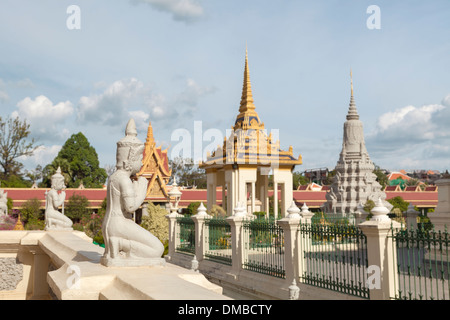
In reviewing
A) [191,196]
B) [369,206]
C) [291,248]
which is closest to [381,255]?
[291,248]

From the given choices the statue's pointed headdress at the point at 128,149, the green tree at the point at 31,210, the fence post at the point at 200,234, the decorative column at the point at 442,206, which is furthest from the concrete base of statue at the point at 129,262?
the green tree at the point at 31,210

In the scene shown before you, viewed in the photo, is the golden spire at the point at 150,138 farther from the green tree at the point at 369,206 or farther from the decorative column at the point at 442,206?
the decorative column at the point at 442,206

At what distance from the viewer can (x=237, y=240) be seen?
40.6 ft

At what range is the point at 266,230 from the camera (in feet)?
37.0

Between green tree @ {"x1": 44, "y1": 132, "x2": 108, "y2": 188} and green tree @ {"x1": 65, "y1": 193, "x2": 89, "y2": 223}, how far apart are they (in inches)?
723

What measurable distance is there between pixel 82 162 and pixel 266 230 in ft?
154

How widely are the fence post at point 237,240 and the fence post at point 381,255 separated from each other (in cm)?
518

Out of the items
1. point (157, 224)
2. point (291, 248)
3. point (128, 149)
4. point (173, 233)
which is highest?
point (128, 149)

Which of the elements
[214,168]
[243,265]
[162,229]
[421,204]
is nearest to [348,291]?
[243,265]

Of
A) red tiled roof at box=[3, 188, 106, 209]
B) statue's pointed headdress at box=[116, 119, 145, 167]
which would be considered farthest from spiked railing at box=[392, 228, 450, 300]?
red tiled roof at box=[3, 188, 106, 209]

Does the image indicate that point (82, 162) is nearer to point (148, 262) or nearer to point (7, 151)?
point (7, 151)

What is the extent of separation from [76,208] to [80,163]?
847 inches

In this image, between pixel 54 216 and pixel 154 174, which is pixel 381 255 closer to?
pixel 54 216
